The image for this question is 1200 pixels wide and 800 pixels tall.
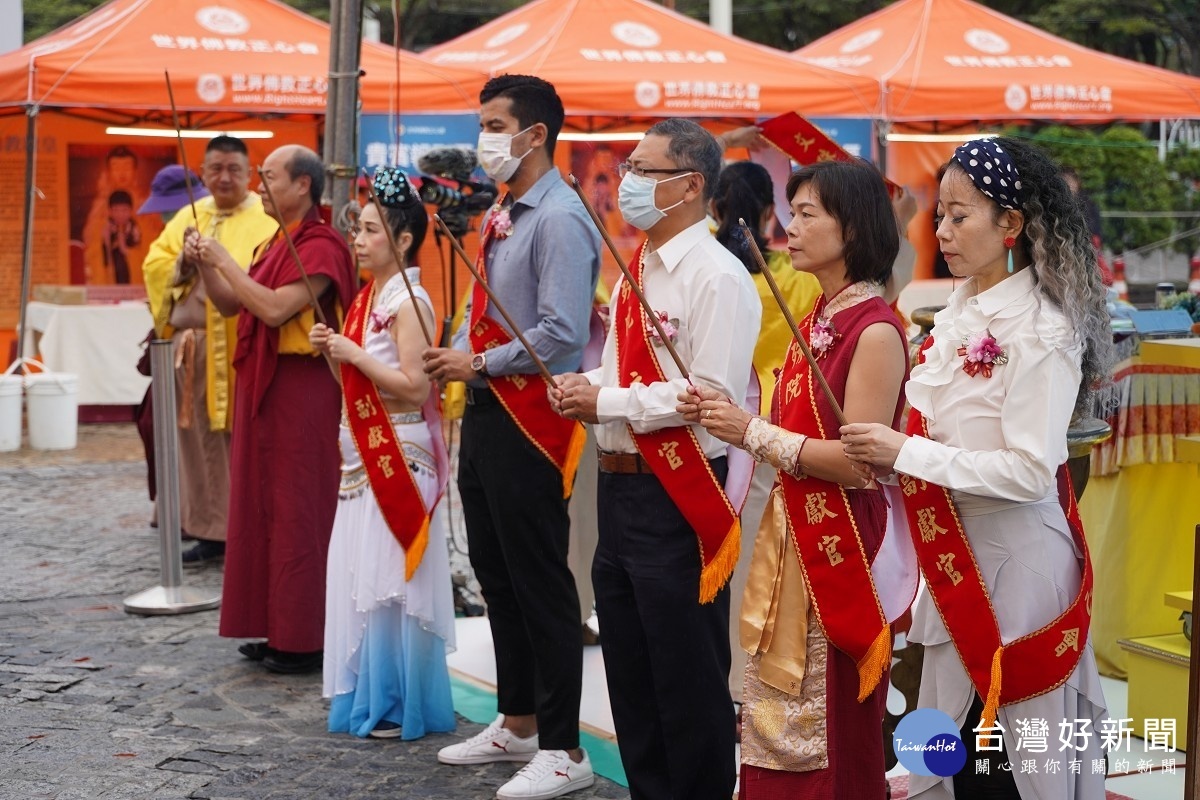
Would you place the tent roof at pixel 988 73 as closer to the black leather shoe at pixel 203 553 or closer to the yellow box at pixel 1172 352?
the black leather shoe at pixel 203 553

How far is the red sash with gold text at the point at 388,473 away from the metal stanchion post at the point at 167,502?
6.56 feet

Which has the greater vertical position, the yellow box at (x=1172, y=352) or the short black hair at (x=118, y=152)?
the short black hair at (x=118, y=152)

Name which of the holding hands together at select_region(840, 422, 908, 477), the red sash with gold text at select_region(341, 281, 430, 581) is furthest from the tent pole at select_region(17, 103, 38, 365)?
the holding hands together at select_region(840, 422, 908, 477)

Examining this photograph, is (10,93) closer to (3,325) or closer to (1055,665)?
(3,325)

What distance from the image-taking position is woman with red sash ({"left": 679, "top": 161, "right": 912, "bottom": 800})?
300 cm

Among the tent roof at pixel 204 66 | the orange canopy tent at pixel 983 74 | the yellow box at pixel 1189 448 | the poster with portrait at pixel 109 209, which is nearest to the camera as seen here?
the yellow box at pixel 1189 448

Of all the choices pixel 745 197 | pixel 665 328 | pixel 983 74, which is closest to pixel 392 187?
pixel 745 197

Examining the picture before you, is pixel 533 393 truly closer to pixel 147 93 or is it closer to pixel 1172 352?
pixel 1172 352

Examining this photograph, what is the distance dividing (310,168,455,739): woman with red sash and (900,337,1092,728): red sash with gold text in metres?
2.05

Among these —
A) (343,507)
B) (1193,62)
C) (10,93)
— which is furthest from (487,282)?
(1193,62)

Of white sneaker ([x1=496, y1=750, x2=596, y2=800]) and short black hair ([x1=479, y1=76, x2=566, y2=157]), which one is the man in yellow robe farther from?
white sneaker ([x1=496, y1=750, x2=596, y2=800])

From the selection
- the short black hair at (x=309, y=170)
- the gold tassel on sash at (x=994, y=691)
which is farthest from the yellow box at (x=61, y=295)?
the gold tassel on sash at (x=994, y=691)

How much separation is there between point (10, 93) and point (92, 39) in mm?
731

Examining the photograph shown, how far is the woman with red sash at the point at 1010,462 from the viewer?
2752mm
